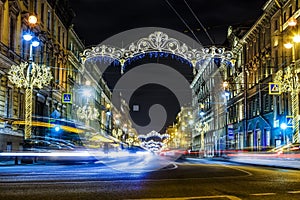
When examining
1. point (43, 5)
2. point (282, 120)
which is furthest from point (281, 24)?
point (43, 5)

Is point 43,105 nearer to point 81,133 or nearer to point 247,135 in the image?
point 81,133

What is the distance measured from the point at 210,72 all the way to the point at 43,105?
158 feet

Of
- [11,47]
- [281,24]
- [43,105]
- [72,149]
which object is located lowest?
[72,149]

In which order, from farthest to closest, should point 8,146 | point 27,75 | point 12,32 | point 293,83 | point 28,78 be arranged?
point 12,32, point 293,83, point 8,146, point 27,75, point 28,78

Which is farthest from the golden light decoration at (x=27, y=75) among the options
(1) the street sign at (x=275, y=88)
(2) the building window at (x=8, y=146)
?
(1) the street sign at (x=275, y=88)

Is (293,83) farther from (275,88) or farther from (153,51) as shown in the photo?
(153,51)

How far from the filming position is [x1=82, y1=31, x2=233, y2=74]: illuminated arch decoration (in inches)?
1232

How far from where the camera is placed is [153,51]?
3155cm

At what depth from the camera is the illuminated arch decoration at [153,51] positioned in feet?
103

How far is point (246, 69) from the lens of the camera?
6003 cm

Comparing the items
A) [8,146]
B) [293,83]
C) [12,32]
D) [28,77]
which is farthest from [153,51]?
[8,146]

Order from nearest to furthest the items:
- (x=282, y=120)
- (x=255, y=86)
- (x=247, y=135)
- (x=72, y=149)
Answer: (x=72, y=149) < (x=282, y=120) < (x=255, y=86) < (x=247, y=135)

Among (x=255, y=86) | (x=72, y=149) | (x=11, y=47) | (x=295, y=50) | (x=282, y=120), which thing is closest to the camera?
(x=72, y=149)

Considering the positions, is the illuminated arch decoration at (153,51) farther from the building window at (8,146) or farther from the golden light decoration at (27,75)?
the building window at (8,146)
